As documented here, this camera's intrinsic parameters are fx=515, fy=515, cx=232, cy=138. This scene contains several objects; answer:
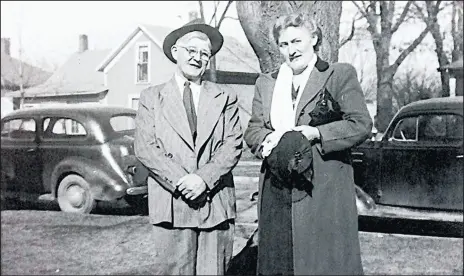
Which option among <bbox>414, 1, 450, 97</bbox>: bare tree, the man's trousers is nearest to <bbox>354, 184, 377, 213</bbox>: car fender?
<bbox>414, 1, 450, 97</bbox>: bare tree

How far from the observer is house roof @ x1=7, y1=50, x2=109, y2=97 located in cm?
290

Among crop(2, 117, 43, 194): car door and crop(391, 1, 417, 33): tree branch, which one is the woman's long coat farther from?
crop(2, 117, 43, 194): car door

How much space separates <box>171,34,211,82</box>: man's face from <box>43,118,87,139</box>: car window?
32.8 inches

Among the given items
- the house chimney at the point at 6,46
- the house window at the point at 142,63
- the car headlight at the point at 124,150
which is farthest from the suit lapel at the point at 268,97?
the house chimney at the point at 6,46

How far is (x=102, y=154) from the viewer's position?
311 cm

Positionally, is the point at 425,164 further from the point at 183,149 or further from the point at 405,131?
the point at 183,149

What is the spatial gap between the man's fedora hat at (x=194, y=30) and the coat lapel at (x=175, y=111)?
8.4 inches

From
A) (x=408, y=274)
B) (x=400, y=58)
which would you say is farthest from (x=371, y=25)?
(x=408, y=274)

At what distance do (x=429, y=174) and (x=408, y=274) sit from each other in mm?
861

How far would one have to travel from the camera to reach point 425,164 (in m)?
3.76

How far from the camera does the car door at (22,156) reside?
2900mm

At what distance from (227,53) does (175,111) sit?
729mm

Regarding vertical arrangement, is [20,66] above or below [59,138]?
above

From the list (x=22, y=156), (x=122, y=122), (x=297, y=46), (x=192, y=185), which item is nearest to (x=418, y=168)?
(x=297, y=46)
